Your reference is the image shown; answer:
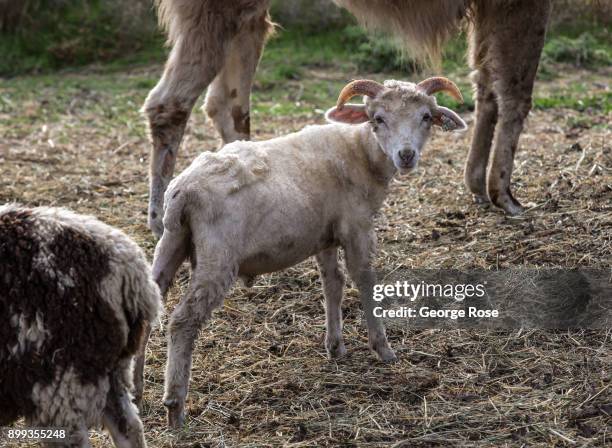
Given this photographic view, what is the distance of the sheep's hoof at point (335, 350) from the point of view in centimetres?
461

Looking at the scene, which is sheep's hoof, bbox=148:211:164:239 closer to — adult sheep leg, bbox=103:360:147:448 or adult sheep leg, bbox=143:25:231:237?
adult sheep leg, bbox=143:25:231:237

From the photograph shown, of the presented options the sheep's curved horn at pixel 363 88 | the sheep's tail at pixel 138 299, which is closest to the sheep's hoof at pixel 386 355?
the sheep's curved horn at pixel 363 88

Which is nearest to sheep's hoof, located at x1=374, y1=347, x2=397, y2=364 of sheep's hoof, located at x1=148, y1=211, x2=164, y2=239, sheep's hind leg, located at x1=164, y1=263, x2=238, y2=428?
sheep's hind leg, located at x1=164, y1=263, x2=238, y2=428

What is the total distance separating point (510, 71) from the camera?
6.38m

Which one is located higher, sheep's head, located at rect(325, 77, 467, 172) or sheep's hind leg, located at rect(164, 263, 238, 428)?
sheep's head, located at rect(325, 77, 467, 172)

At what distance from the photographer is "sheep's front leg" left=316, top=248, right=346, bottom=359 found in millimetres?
4613

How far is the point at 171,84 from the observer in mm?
5781

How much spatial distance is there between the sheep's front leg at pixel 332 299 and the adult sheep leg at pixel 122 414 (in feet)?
4.68

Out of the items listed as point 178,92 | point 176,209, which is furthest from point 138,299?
point 178,92

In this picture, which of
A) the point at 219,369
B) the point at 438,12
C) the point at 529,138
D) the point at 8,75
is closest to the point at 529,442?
the point at 219,369

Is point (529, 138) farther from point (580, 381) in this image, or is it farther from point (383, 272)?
point (580, 381)

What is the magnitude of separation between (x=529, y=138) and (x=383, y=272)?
3717 mm

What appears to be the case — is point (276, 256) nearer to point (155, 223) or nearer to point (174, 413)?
point (174, 413)

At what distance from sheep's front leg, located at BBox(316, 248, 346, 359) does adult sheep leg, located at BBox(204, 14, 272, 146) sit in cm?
220
